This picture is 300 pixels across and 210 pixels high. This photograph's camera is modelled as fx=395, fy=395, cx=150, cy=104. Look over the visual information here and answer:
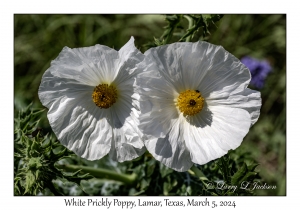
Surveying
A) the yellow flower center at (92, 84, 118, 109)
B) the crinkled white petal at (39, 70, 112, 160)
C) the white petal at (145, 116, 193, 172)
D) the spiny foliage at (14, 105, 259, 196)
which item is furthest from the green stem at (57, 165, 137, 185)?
the white petal at (145, 116, 193, 172)

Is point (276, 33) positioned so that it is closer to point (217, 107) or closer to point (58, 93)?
point (217, 107)

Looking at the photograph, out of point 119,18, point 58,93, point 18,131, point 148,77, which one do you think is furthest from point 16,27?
point 148,77

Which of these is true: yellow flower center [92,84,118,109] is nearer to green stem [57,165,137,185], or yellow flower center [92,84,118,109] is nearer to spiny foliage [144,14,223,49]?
spiny foliage [144,14,223,49]

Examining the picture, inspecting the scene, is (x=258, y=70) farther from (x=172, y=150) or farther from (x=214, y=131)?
(x=172, y=150)

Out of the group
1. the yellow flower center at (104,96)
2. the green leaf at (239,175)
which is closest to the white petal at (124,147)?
the yellow flower center at (104,96)

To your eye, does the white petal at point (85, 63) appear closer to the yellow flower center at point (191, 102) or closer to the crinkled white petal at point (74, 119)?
the crinkled white petal at point (74, 119)

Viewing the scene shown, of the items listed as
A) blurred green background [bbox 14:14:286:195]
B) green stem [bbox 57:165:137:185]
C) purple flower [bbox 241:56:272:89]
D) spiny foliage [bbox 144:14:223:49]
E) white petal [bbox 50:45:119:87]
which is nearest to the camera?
white petal [bbox 50:45:119:87]
